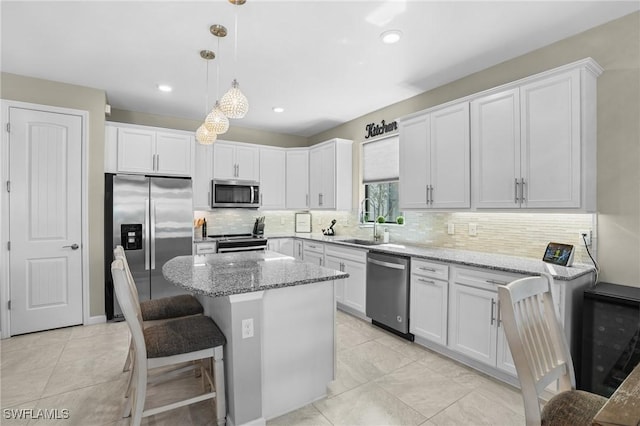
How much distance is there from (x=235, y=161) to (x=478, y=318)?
3938 millimetres

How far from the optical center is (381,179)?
4.37 meters

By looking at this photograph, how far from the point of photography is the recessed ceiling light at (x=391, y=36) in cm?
249

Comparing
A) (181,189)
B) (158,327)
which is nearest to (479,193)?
(158,327)

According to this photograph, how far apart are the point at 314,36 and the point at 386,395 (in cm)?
285

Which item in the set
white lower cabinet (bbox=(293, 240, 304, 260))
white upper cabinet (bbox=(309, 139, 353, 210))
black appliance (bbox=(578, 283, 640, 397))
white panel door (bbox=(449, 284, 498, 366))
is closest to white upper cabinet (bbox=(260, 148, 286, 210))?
white upper cabinet (bbox=(309, 139, 353, 210))

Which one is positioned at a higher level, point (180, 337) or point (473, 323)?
point (180, 337)

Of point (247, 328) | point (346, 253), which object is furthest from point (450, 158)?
point (247, 328)

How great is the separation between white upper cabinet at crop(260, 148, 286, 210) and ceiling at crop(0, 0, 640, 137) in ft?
4.76

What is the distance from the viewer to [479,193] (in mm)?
2861

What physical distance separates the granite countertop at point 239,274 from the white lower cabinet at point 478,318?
119cm

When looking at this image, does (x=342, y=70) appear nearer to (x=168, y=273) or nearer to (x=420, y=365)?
(x=168, y=273)

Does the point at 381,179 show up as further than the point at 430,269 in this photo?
Yes

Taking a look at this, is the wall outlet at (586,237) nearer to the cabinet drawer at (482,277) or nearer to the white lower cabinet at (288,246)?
the cabinet drawer at (482,277)

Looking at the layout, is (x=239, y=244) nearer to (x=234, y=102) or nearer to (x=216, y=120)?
(x=216, y=120)
